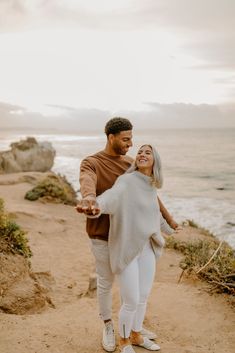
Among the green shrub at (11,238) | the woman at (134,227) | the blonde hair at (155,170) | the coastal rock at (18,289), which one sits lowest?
the coastal rock at (18,289)

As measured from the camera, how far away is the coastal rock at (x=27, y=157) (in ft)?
80.1

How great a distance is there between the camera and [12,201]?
1506 centimetres

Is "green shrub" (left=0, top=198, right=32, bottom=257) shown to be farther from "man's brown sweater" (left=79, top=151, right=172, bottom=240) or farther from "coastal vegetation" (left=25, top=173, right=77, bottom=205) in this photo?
"coastal vegetation" (left=25, top=173, right=77, bottom=205)

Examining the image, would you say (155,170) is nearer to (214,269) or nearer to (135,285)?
(135,285)

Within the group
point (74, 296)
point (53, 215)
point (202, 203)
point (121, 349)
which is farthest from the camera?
point (202, 203)

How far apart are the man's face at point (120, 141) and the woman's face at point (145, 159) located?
16 cm

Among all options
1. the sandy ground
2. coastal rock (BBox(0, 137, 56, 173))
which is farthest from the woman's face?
coastal rock (BBox(0, 137, 56, 173))

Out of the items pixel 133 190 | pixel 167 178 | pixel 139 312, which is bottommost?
pixel 167 178

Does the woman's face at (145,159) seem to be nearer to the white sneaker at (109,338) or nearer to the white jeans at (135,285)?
the white jeans at (135,285)

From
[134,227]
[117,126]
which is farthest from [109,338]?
[117,126]

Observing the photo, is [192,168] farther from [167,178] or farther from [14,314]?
[14,314]

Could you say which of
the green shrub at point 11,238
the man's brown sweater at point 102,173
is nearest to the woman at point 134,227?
the man's brown sweater at point 102,173

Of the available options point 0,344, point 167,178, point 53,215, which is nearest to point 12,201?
point 53,215

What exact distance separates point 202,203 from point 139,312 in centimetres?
1864
